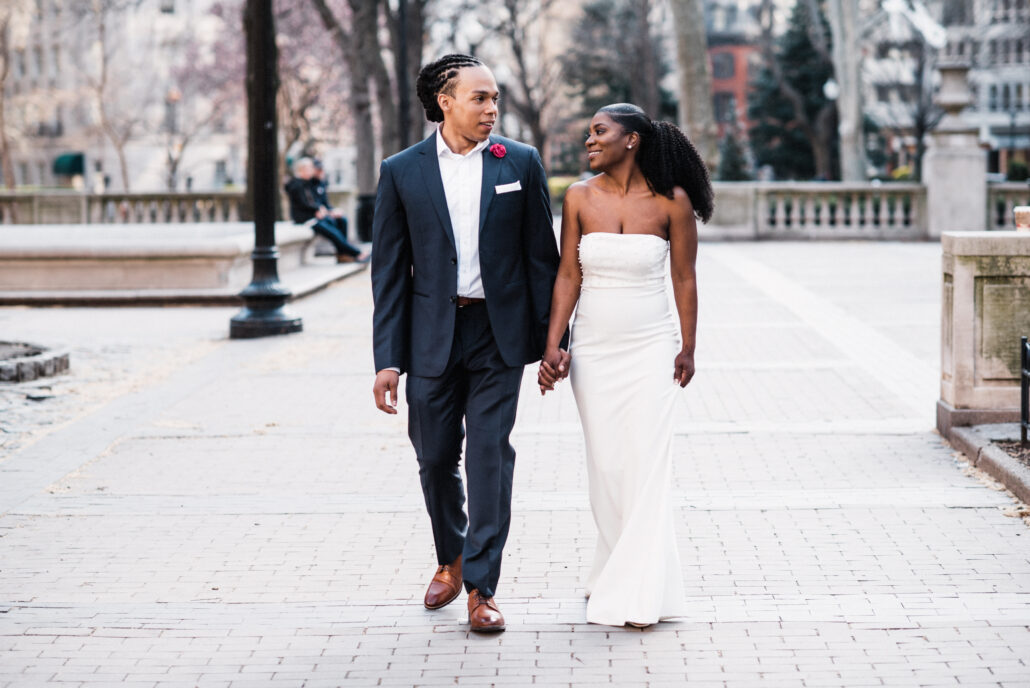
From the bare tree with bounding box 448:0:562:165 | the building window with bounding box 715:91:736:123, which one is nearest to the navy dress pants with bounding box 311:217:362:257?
the bare tree with bounding box 448:0:562:165

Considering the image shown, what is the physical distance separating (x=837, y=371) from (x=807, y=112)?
45878 mm

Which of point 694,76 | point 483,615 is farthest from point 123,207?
point 483,615

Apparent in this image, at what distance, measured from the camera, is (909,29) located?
49.9m

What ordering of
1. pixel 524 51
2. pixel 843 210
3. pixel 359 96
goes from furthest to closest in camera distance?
pixel 524 51
pixel 359 96
pixel 843 210

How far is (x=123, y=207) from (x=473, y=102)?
2572 centimetres

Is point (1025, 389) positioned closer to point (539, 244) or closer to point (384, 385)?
point (539, 244)

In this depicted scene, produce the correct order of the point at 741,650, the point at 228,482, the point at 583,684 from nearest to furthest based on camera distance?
the point at 583,684, the point at 741,650, the point at 228,482

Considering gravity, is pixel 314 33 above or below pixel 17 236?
above

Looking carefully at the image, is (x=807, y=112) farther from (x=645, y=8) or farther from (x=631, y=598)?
(x=631, y=598)

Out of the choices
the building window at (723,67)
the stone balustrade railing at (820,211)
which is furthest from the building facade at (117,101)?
the building window at (723,67)

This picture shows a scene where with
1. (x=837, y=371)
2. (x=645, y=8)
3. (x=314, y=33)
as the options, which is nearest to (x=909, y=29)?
(x=645, y=8)

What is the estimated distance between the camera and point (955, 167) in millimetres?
29125

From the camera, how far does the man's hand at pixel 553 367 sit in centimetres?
514

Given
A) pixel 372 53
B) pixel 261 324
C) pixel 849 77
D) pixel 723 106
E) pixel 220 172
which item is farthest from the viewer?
pixel 723 106
